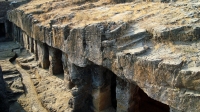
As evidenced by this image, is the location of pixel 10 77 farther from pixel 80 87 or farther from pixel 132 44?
pixel 132 44

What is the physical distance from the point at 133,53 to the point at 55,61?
6.33 metres

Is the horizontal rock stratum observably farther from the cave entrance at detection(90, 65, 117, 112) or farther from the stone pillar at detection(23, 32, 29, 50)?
the stone pillar at detection(23, 32, 29, 50)

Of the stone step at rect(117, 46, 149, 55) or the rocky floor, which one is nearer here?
the stone step at rect(117, 46, 149, 55)

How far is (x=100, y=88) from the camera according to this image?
8.14 meters

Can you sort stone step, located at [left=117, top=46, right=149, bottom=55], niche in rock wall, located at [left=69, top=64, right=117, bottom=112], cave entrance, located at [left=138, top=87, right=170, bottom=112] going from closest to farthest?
1. stone step, located at [left=117, top=46, right=149, bottom=55]
2. niche in rock wall, located at [left=69, top=64, right=117, bottom=112]
3. cave entrance, located at [left=138, top=87, right=170, bottom=112]

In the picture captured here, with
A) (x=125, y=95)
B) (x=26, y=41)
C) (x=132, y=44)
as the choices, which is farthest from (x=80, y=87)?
(x=26, y=41)

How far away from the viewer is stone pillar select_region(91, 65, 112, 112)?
8.07m

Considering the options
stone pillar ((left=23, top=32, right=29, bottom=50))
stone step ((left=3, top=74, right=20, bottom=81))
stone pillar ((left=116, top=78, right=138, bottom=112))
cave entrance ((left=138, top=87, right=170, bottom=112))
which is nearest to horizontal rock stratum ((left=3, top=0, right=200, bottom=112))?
stone pillar ((left=116, top=78, right=138, bottom=112))

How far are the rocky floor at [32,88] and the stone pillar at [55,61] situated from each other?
32cm

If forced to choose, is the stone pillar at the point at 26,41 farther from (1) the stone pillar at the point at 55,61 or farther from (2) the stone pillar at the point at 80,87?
(2) the stone pillar at the point at 80,87

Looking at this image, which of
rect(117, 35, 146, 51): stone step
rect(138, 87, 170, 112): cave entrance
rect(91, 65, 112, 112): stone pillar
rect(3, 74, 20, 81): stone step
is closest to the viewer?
rect(117, 35, 146, 51): stone step

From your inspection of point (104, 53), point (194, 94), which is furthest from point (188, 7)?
point (194, 94)

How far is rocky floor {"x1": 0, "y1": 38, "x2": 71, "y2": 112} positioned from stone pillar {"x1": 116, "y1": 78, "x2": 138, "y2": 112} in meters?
2.28

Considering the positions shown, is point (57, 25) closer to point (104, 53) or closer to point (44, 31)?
point (44, 31)
